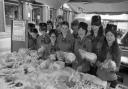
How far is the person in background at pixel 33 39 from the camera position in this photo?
94.0 inches

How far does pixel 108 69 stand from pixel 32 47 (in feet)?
4.44

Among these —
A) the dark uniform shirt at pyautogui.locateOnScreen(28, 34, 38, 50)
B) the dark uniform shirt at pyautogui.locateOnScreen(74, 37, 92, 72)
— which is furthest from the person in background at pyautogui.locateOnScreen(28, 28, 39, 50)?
the dark uniform shirt at pyautogui.locateOnScreen(74, 37, 92, 72)

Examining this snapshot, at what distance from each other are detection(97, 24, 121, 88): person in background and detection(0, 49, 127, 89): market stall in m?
0.10

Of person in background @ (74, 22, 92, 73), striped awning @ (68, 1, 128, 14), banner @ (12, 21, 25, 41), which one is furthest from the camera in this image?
striped awning @ (68, 1, 128, 14)

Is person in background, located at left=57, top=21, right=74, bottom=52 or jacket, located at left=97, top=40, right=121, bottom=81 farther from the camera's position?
person in background, located at left=57, top=21, right=74, bottom=52

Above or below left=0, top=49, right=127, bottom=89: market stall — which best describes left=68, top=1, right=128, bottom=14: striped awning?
above

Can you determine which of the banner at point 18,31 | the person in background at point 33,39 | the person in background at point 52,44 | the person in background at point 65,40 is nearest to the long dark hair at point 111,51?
the person in background at point 65,40

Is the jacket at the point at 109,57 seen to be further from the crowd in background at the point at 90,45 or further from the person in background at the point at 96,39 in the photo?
the person in background at the point at 96,39

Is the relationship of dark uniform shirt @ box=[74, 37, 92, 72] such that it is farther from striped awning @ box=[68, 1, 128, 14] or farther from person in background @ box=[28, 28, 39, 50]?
striped awning @ box=[68, 1, 128, 14]

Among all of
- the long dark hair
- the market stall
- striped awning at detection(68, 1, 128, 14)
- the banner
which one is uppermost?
striped awning at detection(68, 1, 128, 14)

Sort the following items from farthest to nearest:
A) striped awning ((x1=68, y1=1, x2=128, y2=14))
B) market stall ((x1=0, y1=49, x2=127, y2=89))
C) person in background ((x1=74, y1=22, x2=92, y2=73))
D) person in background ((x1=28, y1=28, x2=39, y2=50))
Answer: striped awning ((x1=68, y1=1, x2=128, y2=14)) < person in background ((x1=28, y1=28, x2=39, y2=50)) < person in background ((x1=74, y1=22, x2=92, y2=73)) < market stall ((x1=0, y1=49, x2=127, y2=89))

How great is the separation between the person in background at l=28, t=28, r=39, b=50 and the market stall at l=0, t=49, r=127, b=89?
1.63ft

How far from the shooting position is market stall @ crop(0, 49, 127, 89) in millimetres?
1344

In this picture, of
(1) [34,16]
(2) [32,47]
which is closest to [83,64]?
(2) [32,47]
